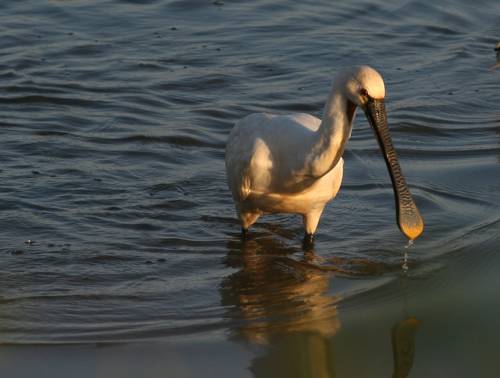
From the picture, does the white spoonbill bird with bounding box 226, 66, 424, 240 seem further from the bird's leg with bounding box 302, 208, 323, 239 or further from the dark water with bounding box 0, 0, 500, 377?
the dark water with bounding box 0, 0, 500, 377

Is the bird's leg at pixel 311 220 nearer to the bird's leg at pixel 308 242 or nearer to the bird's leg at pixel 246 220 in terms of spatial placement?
the bird's leg at pixel 308 242

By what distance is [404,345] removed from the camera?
6.23 meters

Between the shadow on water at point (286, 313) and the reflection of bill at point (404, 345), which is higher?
the reflection of bill at point (404, 345)

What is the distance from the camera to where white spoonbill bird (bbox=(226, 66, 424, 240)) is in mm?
6789

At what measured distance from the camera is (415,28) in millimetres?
14586

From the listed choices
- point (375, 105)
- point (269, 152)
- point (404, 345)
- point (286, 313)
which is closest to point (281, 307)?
point (286, 313)

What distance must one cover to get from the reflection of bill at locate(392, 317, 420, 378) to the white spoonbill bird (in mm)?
730

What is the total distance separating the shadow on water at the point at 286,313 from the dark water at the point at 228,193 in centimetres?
2

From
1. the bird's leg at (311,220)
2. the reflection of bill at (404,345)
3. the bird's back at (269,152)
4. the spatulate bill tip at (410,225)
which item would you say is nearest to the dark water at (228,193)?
the reflection of bill at (404,345)

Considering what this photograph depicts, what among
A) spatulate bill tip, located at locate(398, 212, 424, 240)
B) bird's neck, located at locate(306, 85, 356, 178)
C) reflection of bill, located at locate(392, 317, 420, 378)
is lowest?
reflection of bill, located at locate(392, 317, 420, 378)

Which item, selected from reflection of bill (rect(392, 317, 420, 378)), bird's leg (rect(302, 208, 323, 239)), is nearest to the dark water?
reflection of bill (rect(392, 317, 420, 378))

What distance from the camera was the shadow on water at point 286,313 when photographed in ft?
19.8

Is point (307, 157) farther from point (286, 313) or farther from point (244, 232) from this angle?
point (244, 232)

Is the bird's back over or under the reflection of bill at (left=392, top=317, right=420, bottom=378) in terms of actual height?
over
